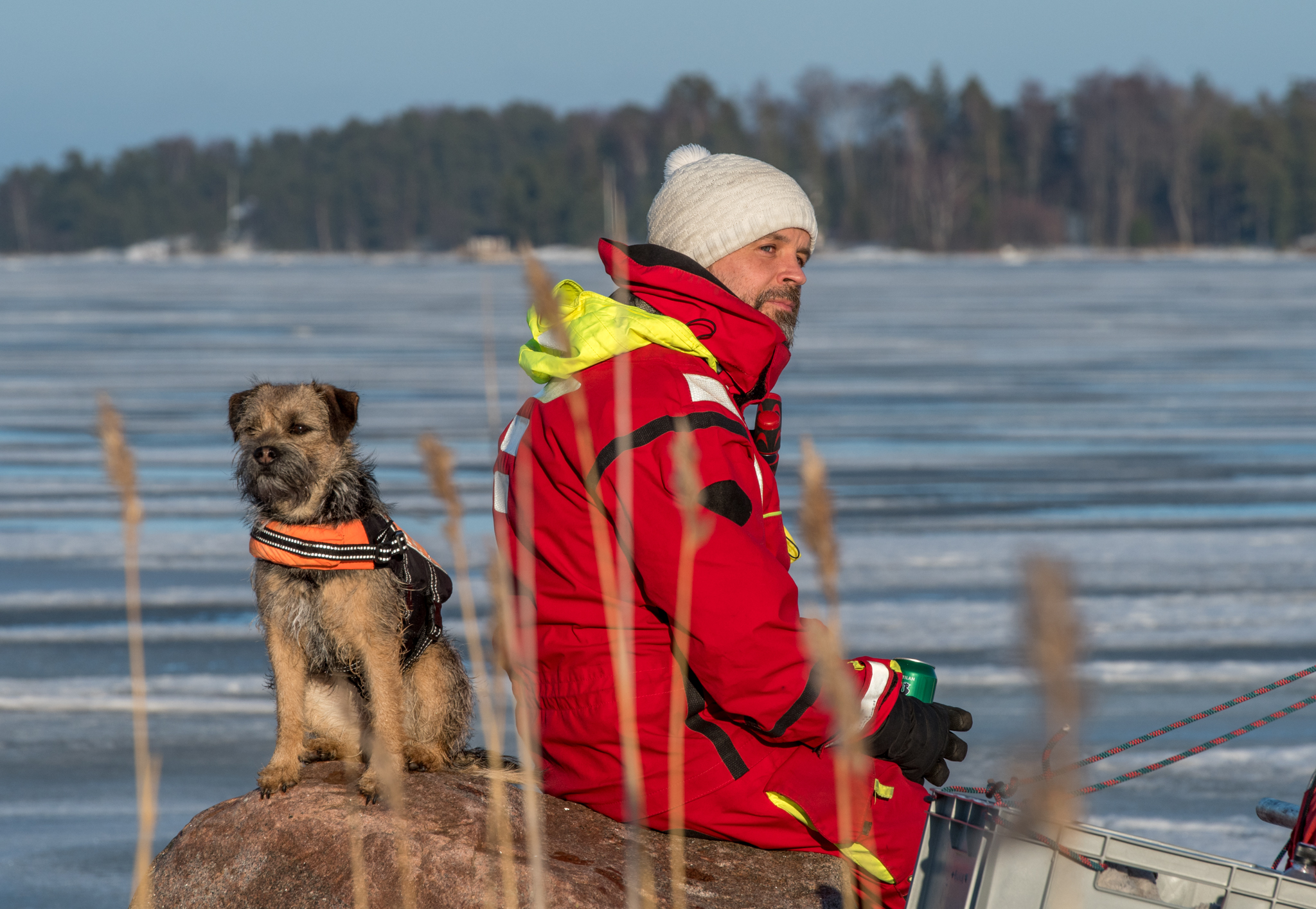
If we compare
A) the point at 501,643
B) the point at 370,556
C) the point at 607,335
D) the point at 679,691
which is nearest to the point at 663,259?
the point at 607,335

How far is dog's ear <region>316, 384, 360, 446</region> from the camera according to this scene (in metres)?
3.55

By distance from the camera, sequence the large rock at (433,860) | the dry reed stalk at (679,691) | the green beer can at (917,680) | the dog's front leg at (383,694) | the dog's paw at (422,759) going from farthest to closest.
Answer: the dog's paw at (422,759), the dog's front leg at (383,694), the green beer can at (917,680), the large rock at (433,860), the dry reed stalk at (679,691)

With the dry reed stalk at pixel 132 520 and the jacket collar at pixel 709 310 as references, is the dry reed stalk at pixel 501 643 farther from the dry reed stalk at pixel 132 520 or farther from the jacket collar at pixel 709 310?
the jacket collar at pixel 709 310

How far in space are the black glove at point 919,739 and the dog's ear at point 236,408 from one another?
1.83 metres

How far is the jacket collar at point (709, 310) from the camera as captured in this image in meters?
2.86

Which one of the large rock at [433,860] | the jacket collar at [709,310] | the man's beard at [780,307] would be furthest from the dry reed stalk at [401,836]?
the man's beard at [780,307]

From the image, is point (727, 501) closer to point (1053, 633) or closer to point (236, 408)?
point (1053, 633)

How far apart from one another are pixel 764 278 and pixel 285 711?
1.52m

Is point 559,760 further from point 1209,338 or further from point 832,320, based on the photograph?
point 832,320

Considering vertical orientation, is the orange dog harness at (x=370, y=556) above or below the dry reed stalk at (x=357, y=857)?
above

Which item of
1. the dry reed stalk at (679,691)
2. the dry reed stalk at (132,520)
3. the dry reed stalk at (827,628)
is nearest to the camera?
the dry reed stalk at (827,628)

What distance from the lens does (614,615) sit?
8.80 feet

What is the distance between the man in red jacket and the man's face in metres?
0.33

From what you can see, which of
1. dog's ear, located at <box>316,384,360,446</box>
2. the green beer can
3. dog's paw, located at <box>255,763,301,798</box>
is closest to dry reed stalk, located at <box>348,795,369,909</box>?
dog's paw, located at <box>255,763,301,798</box>
